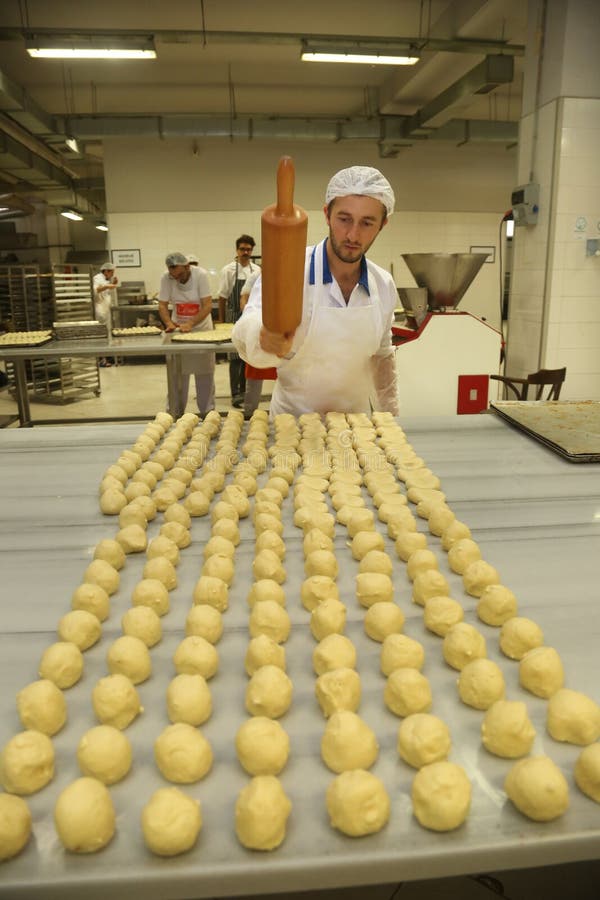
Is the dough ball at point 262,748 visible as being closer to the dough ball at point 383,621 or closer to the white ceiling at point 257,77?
the dough ball at point 383,621

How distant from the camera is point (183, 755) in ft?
2.76

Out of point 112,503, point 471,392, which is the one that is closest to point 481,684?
point 112,503

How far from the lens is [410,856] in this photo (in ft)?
2.42

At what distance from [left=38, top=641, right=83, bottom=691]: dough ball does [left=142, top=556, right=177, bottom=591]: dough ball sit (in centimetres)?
27

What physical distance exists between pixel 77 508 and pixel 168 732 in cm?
93

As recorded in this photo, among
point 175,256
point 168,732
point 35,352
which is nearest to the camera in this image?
point 168,732

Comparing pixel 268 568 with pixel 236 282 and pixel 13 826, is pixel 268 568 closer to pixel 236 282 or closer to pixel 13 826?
pixel 13 826

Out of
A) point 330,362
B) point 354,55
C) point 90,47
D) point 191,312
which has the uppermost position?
point 354,55

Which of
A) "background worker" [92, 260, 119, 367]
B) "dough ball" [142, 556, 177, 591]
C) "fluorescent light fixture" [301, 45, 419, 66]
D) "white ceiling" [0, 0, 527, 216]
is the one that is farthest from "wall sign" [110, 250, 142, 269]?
"dough ball" [142, 556, 177, 591]

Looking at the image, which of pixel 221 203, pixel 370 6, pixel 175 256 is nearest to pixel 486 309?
pixel 221 203

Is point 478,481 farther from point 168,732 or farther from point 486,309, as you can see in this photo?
point 486,309

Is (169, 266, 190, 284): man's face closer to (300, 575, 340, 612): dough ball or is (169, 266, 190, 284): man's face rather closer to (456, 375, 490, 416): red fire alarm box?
(456, 375, 490, 416): red fire alarm box

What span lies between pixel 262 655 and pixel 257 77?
358 inches

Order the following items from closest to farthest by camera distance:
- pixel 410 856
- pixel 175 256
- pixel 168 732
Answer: pixel 410 856, pixel 168 732, pixel 175 256
